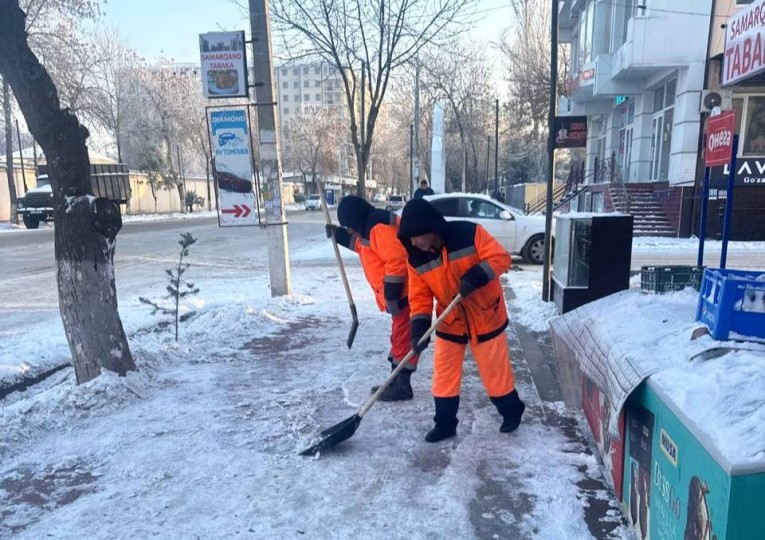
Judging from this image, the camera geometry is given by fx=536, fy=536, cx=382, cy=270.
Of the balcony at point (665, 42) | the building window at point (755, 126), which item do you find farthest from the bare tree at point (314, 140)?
the building window at point (755, 126)

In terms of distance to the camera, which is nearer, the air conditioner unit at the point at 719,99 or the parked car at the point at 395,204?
the air conditioner unit at the point at 719,99

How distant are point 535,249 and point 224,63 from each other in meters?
7.04

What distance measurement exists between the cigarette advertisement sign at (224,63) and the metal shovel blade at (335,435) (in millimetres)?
5112

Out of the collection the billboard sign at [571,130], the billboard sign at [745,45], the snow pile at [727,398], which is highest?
the billboard sign at [745,45]

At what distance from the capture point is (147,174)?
41.3m

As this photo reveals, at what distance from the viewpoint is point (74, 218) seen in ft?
12.9

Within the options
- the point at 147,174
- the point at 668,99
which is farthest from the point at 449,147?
the point at 668,99

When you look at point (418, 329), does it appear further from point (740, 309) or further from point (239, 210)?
point (239, 210)

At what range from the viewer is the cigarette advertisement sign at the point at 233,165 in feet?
22.7

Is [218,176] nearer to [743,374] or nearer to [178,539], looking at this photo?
[178,539]

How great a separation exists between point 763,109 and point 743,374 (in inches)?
688

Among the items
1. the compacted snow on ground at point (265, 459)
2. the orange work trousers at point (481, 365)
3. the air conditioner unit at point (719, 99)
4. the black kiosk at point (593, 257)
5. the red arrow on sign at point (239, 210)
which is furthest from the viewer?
the red arrow on sign at point (239, 210)

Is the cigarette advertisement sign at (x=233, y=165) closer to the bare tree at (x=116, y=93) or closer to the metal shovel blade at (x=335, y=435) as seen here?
the metal shovel blade at (x=335, y=435)

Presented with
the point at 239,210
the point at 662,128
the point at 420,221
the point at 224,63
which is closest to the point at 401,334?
the point at 420,221
